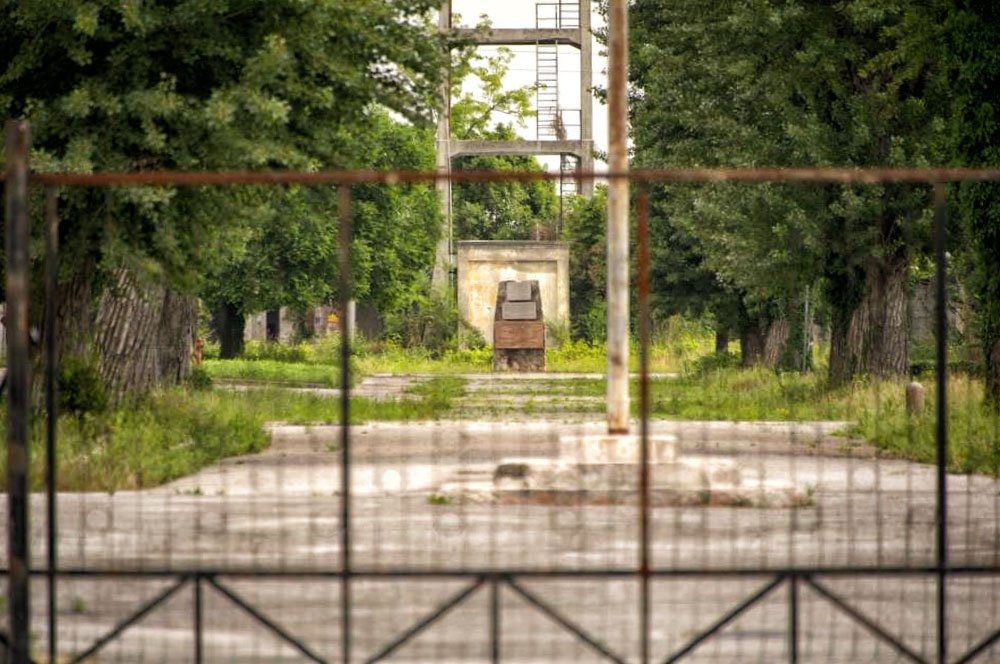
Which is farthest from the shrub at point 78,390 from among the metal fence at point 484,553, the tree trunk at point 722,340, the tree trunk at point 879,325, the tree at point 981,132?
the tree trunk at point 722,340

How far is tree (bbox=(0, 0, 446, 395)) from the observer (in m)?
17.8

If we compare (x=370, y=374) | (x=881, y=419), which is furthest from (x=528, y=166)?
(x=881, y=419)

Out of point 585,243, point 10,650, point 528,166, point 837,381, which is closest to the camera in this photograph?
point 10,650

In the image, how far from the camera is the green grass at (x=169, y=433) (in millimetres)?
16984

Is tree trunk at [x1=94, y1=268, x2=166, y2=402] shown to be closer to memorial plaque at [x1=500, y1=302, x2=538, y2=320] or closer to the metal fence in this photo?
the metal fence

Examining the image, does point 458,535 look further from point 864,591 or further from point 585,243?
point 585,243

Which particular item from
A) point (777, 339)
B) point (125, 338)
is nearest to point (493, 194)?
point (777, 339)

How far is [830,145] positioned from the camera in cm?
2855

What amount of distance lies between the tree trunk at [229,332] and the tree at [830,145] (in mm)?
25573

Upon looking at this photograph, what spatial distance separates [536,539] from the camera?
44.2ft

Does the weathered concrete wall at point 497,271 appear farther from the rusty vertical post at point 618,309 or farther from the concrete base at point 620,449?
the concrete base at point 620,449

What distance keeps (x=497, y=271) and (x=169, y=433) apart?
31555mm

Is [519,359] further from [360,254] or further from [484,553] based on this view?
[484,553]

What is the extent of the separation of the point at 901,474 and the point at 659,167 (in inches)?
846
